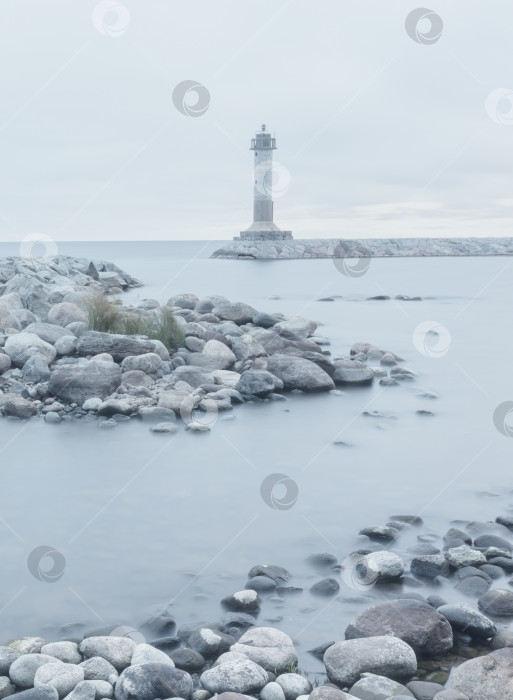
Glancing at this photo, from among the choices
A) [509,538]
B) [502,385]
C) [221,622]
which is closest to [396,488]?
[509,538]

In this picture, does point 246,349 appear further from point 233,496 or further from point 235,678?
point 235,678

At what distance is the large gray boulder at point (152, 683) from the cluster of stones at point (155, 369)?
4615 mm

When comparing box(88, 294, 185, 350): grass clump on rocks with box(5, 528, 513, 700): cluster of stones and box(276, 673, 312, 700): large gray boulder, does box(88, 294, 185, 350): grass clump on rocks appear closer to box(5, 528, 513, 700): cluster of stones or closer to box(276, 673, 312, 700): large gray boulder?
box(5, 528, 513, 700): cluster of stones

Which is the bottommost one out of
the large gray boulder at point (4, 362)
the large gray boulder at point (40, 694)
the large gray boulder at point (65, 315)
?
the large gray boulder at point (40, 694)

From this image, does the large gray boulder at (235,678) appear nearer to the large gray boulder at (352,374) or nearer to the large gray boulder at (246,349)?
the large gray boulder at (352,374)

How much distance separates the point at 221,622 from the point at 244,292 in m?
27.0

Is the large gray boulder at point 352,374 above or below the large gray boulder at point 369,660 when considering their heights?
above

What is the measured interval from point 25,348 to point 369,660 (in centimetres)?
735

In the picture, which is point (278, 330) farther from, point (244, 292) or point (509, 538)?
A: point (244, 292)

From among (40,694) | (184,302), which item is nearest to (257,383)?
(40,694)

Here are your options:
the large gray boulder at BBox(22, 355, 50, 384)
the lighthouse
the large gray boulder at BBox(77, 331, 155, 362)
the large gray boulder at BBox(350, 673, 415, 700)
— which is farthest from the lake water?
the lighthouse

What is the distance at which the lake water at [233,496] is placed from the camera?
14.2ft

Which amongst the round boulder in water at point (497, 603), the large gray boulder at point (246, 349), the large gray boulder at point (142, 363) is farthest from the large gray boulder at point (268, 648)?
the large gray boulder at point (246, 349)

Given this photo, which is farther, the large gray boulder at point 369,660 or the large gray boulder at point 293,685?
the large gray boulder at point 369,660
